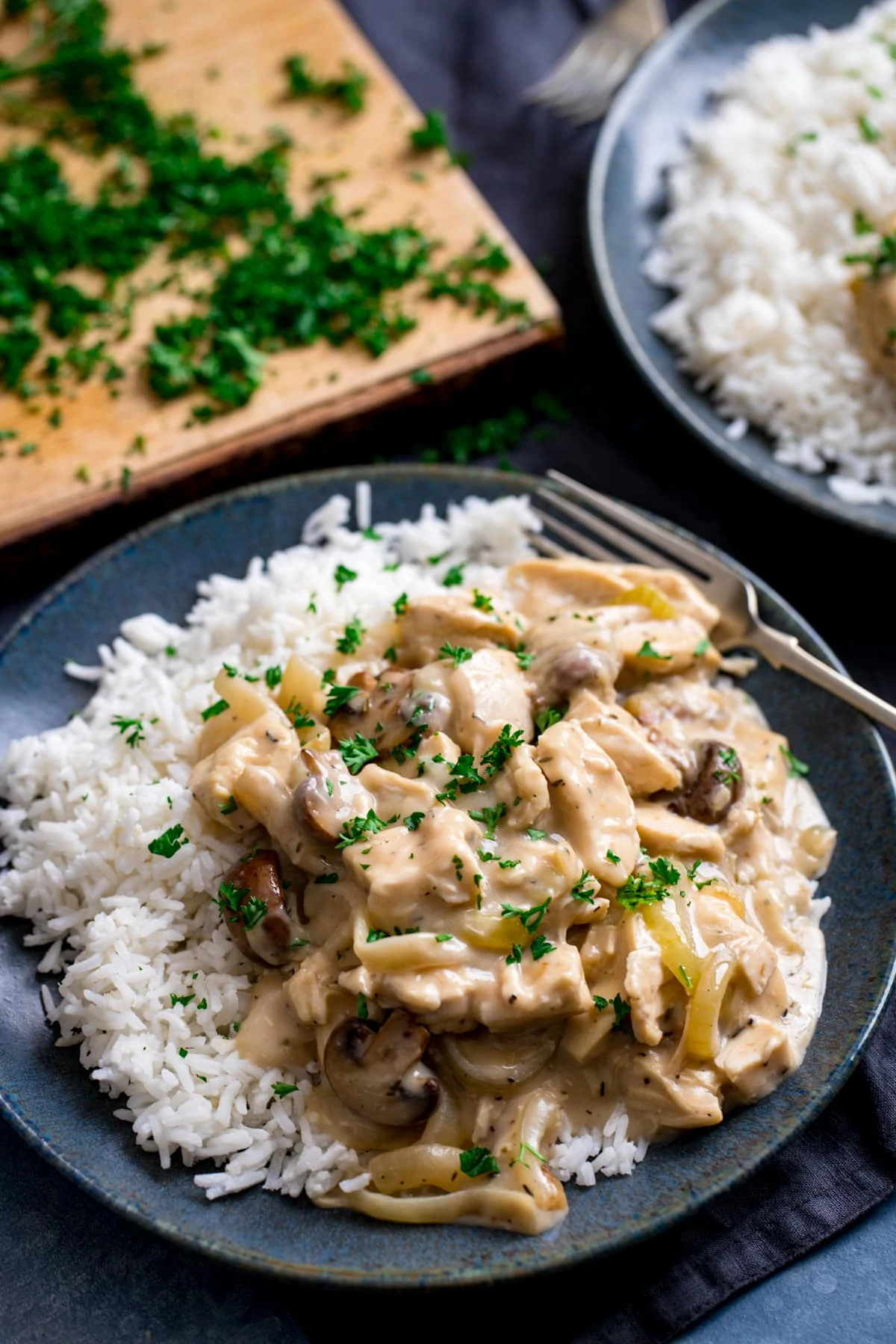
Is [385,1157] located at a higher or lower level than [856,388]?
higher

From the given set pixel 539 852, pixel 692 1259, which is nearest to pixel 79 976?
pixel 539 852

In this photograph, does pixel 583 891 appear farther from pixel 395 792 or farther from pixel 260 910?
pixel 260 910

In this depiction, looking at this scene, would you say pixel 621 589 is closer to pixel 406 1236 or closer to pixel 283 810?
pixel 283 810

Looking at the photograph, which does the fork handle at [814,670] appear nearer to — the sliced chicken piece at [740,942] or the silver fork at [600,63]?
the sliced chicken piece at [740,942]

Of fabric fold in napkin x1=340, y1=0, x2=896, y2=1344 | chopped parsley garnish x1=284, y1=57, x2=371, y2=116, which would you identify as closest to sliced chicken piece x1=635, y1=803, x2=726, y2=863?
fabric fold in napkin x1=340, y1=0, x2=896, y2=1344

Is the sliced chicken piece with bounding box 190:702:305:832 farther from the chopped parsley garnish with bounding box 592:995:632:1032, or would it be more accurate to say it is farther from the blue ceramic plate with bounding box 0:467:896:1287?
the chopped parsley garnish with bounding box 592:995:632:1032

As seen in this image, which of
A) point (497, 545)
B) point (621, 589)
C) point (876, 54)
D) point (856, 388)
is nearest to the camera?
point (621, 589)
